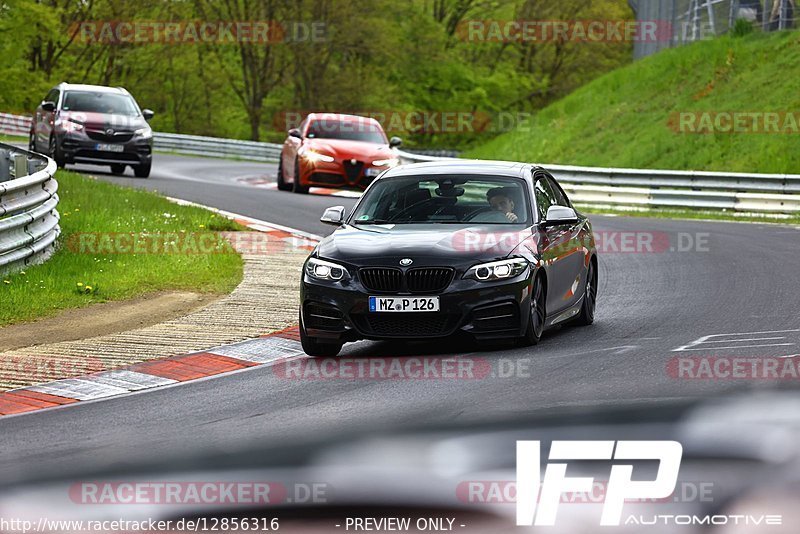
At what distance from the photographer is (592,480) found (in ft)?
11.9

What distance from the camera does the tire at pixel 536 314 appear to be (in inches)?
415

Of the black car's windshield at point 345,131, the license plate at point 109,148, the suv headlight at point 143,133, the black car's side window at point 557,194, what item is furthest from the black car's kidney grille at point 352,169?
the black car's side window at point 557,194

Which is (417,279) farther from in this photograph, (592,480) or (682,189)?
(682,189)

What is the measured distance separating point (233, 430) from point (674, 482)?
423cm

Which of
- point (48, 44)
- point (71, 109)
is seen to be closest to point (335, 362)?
point (71, 109)

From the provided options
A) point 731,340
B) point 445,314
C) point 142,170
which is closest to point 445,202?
point 445,314

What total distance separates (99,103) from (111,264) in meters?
15.8

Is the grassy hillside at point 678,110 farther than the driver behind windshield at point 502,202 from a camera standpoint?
Yes

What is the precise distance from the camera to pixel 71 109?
98.6 feet

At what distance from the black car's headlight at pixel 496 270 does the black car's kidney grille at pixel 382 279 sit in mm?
481

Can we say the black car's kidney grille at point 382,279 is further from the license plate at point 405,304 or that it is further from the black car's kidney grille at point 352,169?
the black car's kidney grille at point 352,169

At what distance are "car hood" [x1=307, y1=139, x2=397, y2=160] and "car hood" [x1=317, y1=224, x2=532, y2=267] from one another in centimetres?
1774

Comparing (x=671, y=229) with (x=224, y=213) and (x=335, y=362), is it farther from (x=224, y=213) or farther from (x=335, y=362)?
(x=335, y=362)

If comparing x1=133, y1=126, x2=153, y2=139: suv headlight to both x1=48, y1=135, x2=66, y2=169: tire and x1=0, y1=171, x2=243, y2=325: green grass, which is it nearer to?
x1=48, y1=135, x2=66, y2=169: tire
